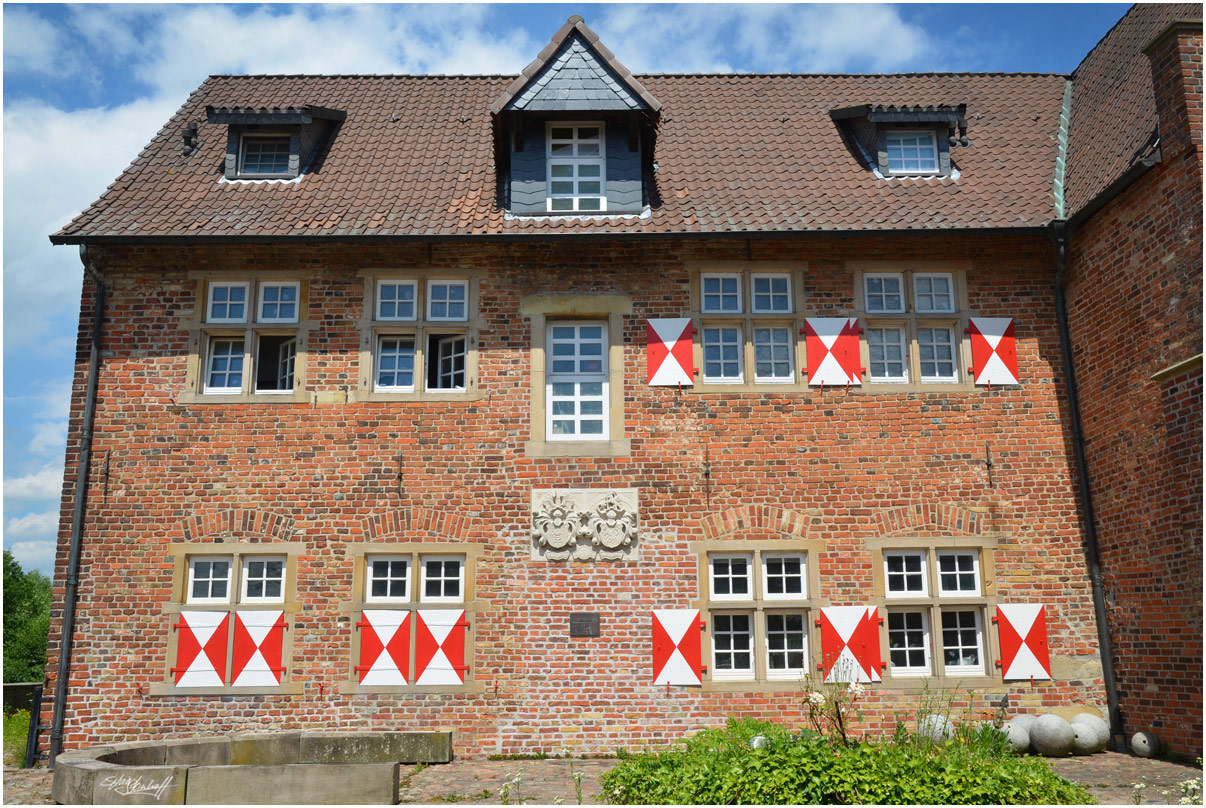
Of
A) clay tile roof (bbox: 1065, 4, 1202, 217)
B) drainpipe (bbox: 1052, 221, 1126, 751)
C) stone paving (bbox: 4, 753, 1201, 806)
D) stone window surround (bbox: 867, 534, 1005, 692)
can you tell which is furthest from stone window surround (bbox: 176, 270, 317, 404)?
clay tile roof (bbox: 1065, 4, 1202, 217)

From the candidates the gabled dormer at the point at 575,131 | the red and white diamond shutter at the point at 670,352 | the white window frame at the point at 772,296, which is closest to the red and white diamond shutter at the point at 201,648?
the red and white diamond shutter at the point at 670,352

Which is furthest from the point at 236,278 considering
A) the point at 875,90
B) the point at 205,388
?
the point at 875,90

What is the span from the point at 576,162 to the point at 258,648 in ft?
22.0

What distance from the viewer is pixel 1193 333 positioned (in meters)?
9.05

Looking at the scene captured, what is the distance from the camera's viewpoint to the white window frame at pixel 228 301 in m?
11.2

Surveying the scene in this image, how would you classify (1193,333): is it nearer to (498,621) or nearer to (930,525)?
(930,525)

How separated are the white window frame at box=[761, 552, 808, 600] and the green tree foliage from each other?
23.8 m

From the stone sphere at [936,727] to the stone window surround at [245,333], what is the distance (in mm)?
7343

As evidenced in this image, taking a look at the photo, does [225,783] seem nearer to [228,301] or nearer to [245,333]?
[245,333]

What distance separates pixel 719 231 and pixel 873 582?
429 centimetres

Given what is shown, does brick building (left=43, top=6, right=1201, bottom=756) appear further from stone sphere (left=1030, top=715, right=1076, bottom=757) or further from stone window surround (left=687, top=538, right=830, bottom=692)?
stone sphere (left=1030, top=715, right=1076, bottom=757)

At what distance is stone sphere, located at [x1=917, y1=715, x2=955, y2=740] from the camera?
8.95 m

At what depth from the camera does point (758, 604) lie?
34.3 ft

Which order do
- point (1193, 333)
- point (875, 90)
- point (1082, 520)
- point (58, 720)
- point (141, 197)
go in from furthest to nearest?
point (875, 90) < point (141, 197) < point (1082, 520) < point (58, 720) < point (1193, 333)
